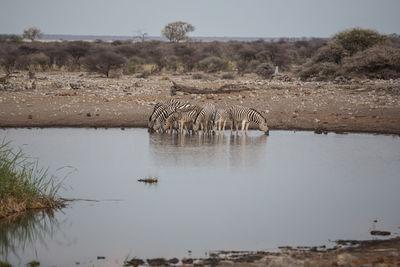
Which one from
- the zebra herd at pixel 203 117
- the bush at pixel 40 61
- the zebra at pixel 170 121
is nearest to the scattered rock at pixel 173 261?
the zebra herd at pixel 203 117

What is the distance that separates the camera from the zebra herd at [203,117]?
15.1 metres

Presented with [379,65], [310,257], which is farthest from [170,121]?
[379,65]

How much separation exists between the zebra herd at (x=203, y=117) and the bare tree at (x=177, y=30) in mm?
59803

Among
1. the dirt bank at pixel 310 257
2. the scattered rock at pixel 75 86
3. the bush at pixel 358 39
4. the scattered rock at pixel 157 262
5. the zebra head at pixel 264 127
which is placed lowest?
the scattered rock at pixel 157 262

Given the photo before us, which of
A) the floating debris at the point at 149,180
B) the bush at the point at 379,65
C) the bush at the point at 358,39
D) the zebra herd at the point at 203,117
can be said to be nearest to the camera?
the floating debris at the point at 149,180

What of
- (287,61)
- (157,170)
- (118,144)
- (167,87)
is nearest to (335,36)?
(287,61)

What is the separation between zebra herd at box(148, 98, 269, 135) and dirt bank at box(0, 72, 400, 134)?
51.2 inches

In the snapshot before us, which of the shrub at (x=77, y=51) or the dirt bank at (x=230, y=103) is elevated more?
the shrub at (x=77, y=51)

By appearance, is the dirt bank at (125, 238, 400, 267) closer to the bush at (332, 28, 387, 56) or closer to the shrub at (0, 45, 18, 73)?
the bush at (332, 28, 387, 56)

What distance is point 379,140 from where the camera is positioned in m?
14.6

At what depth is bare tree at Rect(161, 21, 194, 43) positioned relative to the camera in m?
74.3

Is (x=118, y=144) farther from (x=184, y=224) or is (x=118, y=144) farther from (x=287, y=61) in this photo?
(x=287, y=61)

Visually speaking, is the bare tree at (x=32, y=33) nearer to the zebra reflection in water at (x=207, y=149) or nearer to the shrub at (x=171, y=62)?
the shrub at (x=171, y=62)

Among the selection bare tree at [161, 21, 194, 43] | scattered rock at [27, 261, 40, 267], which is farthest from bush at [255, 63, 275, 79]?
bare tree at [161, 21, 194, 43]
